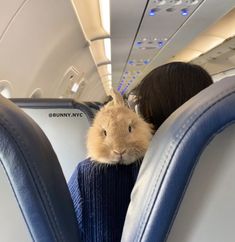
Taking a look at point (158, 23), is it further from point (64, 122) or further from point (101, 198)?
point (101, 198)

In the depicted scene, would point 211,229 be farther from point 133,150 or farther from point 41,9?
point 41,9

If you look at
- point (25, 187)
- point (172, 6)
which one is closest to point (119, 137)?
point (25, 187)

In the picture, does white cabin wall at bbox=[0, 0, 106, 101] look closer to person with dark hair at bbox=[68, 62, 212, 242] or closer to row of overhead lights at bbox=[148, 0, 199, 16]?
row of overhead lights at bbox=[148, 0, 199, 16]

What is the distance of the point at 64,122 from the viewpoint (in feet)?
8.39

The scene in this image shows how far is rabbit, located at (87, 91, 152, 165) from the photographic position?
1292mm

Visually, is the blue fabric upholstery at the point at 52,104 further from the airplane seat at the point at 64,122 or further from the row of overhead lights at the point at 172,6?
the row of overhead lights at the point at 172,6

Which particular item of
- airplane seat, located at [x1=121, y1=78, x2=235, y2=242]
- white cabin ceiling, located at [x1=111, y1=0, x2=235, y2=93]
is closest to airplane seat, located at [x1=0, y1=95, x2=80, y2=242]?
airplane seat, located at [x1=121, y1=78, x2=235, y2=242]

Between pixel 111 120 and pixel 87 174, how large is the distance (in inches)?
8.1

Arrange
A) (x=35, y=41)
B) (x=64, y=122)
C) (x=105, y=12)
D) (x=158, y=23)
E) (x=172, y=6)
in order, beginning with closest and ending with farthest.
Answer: (x=64, y=122) < (x=35, y=41) < (x=172, y=6) < (x=105, y=12) < (x=158, y=23)

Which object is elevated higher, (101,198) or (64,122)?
(64,122)

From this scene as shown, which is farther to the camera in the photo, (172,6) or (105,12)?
(105,12)

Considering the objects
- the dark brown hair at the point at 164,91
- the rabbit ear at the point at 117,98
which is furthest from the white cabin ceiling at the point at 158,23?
the rabbit ear at the point at 117,98

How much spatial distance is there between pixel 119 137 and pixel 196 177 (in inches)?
22.0

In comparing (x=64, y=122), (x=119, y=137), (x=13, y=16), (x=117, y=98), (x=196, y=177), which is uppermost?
(x=13, y=16)
